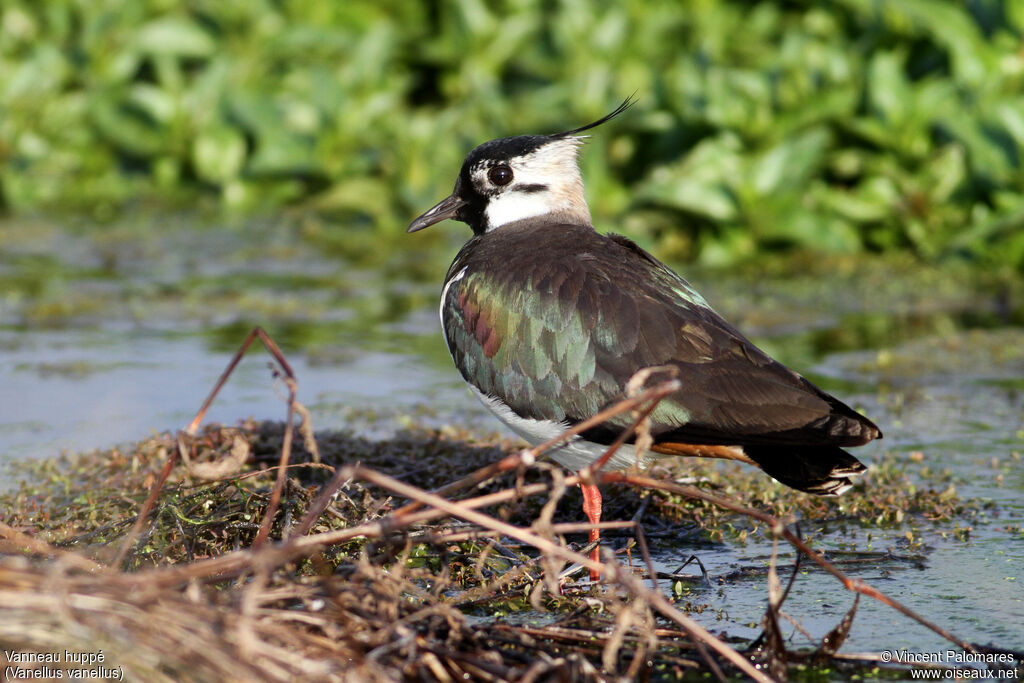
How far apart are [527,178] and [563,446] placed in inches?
62.6

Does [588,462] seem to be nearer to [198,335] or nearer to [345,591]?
[345,591]

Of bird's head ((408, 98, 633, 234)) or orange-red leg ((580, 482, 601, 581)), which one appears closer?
orange-red leg ((580, 482, 601, 581))

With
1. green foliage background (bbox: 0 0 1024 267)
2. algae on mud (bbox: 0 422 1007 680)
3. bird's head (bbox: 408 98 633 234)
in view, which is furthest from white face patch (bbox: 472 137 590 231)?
green foliage background (bbox: 0 0 1024 267)

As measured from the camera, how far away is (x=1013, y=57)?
8750mm

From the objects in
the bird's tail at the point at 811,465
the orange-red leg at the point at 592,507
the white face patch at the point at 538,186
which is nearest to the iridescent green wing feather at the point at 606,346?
the bird's tail at the point at 811,465

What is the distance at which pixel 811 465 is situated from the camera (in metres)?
3.92

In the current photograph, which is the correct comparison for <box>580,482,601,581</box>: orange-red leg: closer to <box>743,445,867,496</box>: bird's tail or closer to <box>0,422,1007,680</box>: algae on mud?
<box>0,422,1007,680</box>: algae on mud

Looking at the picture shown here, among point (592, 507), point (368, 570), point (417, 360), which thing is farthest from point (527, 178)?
point (368, 570)

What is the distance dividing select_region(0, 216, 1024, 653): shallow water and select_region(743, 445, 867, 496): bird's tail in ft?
1.35

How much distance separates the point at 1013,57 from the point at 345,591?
7.20 metres

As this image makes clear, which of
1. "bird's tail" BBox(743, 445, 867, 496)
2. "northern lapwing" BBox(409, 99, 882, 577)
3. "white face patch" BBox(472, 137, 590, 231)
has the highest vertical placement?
"white face patch" BBox(472, 137, 590, 231)

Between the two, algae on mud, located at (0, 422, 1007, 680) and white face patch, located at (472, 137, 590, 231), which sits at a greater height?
white face patch, located at (472, 137, 590, 231)

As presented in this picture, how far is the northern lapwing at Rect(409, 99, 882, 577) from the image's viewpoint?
12.8ft

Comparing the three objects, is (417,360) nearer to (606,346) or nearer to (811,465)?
(606,346)
